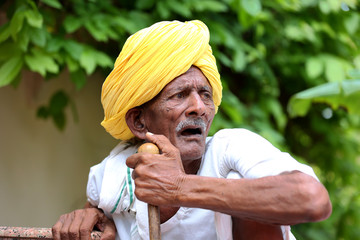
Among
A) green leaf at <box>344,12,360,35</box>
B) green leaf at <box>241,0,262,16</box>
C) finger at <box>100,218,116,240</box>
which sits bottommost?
green leaf at <box>344,12,360,35</box>

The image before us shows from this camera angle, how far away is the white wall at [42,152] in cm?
328

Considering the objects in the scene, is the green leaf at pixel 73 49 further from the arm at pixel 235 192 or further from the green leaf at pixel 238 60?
the arm at pixel 235 192

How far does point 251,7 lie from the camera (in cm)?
264

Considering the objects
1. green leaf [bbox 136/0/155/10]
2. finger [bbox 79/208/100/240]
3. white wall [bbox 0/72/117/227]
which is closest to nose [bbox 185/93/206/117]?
finger [bbox 79/208/100/240]

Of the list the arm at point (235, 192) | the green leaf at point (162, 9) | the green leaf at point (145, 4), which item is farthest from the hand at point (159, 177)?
the green leaf at point (145, 4)

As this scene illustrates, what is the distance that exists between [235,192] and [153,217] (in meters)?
0.26

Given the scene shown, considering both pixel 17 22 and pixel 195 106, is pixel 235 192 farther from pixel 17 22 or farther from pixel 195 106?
pixel 17 22

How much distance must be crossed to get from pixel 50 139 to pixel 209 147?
6.72 ft

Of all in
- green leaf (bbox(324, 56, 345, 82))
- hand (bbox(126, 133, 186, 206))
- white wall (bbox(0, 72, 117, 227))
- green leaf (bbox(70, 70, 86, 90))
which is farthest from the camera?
white wall (bbox(0, 72, 117, 227))

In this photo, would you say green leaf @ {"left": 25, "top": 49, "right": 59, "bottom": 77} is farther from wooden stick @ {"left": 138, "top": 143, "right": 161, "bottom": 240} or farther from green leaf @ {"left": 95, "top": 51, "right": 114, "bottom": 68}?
wooden stick @ {"left": 138, "top": 143, "right": 161, "bottom": 240}

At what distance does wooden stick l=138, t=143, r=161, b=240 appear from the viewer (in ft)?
4.59

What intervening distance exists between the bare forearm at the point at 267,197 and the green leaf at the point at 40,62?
1319mm

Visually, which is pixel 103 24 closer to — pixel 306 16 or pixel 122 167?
pixel 122 167

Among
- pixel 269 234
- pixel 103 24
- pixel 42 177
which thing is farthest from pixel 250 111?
pixel 269 234
